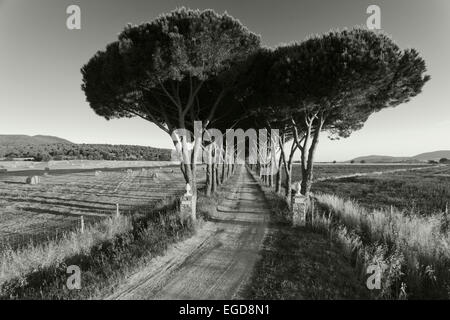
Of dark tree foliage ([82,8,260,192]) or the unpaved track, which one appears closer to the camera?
the unpaved track

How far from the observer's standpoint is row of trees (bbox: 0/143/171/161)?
355ft

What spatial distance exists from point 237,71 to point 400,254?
34.1 feet

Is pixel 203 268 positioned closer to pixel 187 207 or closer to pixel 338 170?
pixel 187 207

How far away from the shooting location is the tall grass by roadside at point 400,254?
4973mm

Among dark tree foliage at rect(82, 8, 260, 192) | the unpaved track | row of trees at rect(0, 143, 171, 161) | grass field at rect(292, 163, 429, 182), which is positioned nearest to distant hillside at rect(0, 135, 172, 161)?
row of trees at rect(0, 143, 171, 161)

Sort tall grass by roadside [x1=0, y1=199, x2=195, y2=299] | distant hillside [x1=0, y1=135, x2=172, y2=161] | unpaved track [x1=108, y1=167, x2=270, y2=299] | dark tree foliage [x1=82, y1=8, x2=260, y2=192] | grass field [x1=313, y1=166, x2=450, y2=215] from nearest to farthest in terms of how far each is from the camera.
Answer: unpaved track [x1=108, y1=167, x2=270, y2=299] < tall grass by roadside [x1=0, y1=199, x2=195, y2=299] < dark tree foliage [x1=82, y1=8, x2=260, y2=192] < grass field [x1=313, y1=166, x2=450, y2=215] < distant hillside [x1=0, y1=135, x2=172, y2=161]

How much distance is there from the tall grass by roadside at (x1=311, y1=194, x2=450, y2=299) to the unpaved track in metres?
2.63

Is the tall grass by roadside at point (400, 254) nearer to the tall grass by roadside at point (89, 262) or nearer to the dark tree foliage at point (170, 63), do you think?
the tall grass by roadside at point (89, 262)

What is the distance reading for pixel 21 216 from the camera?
1614 cm

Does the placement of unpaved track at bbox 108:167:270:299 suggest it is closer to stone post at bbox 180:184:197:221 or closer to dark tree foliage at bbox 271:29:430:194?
stone post at bbox 180:184:197:221

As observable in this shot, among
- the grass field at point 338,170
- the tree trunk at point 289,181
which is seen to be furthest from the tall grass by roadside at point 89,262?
the grass field at point 338,170
